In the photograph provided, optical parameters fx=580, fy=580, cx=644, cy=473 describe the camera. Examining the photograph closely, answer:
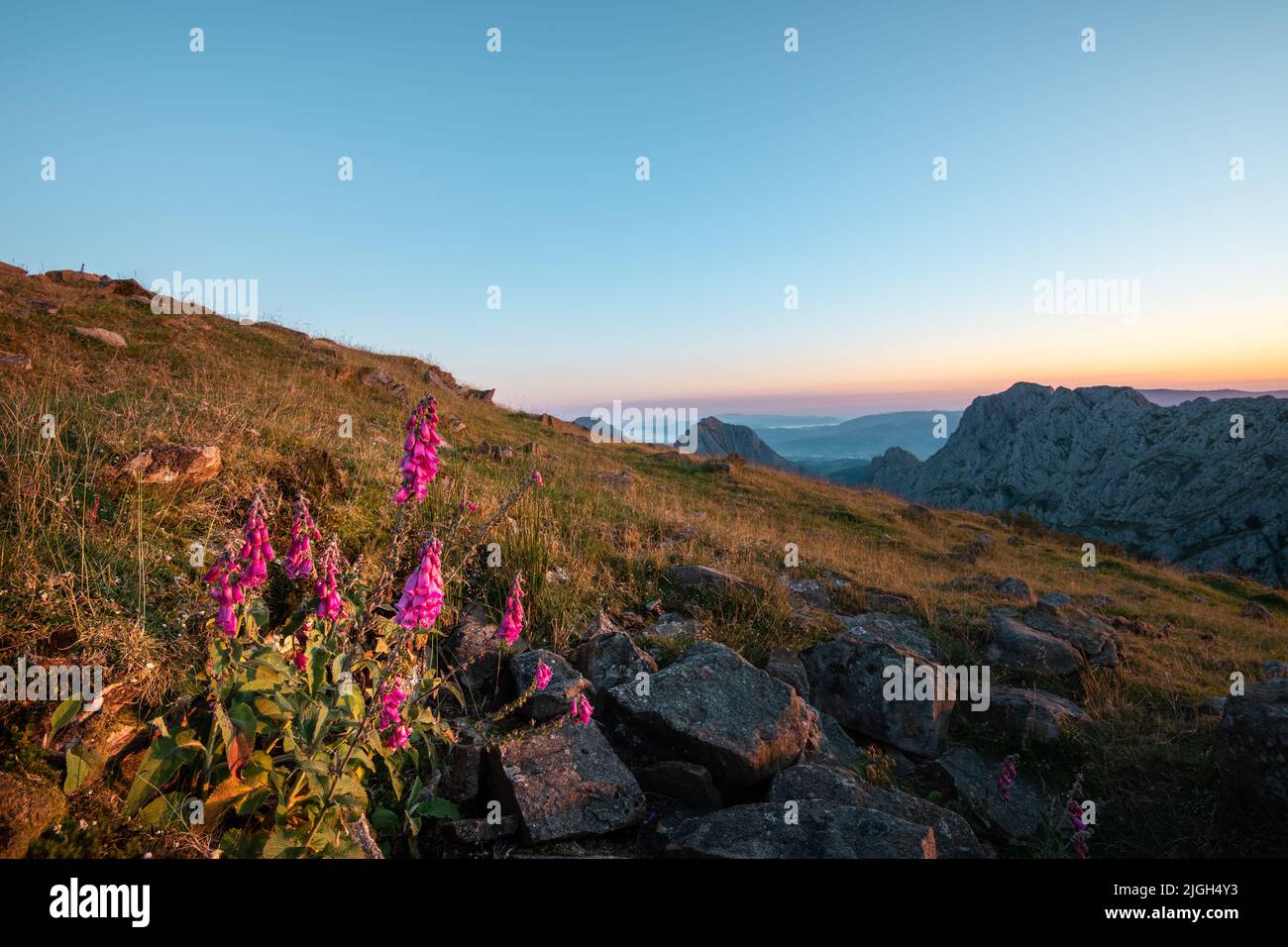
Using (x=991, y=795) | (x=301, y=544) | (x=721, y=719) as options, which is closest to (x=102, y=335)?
(x=301, y=544)

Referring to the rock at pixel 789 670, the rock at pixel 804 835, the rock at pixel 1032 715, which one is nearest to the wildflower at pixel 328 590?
the rock at pixel 804 835

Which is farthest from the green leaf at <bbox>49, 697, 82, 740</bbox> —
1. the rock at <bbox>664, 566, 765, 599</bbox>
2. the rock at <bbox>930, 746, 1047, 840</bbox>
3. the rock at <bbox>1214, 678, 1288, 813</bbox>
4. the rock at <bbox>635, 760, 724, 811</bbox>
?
the rock at <bbox>1214, 678, 1288, 813</bbox>

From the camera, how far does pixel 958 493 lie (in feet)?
217

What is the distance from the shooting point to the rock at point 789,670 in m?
5.84

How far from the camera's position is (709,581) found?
7562mm

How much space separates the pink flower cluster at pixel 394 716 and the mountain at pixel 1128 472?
44342 millimetres

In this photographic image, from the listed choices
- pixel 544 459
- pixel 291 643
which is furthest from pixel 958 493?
pixel 291 643

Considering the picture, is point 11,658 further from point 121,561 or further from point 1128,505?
point 1128,505

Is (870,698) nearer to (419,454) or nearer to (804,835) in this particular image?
(804,835)

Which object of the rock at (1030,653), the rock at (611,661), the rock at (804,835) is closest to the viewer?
the rock at (804,835)

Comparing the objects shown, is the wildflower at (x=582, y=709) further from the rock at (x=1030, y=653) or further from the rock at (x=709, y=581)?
the rock at (x=1030, y=653)

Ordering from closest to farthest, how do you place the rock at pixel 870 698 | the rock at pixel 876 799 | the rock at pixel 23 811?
the rock at pixel 23 811 < the rock at pixel 876 799 < the rock at pixel 870 698

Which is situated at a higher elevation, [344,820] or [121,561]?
[121,561]
